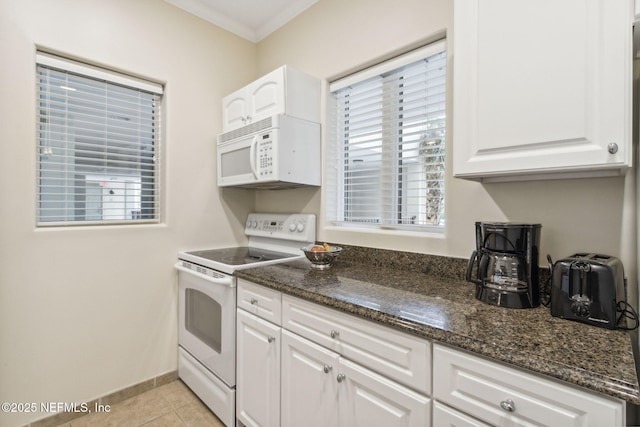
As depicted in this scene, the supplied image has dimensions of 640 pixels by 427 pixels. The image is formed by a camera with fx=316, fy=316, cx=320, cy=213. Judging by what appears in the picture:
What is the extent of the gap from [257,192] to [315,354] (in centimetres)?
167

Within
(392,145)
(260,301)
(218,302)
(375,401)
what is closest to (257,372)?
(260,301)

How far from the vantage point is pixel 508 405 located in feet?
2.59

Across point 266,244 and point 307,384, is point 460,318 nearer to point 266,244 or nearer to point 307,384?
point 307,384

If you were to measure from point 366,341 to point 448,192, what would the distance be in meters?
0.85

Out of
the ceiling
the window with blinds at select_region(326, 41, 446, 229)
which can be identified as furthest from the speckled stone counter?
the ceiling

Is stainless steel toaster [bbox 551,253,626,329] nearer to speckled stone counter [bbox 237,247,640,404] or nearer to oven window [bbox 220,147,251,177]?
speckled stone counter [bbox 237,247,640,404]

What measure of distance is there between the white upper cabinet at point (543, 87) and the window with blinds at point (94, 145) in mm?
1961

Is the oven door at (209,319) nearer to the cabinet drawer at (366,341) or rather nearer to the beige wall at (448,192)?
the cabinet drawer at (366,341)

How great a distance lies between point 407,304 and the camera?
1.12 m

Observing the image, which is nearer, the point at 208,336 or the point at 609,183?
the point at 609,183

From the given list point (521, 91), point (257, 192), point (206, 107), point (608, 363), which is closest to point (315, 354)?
point (608, 363)

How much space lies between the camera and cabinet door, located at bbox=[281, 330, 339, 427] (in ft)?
3.96


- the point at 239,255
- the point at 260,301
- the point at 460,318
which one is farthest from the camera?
the point at 239,255

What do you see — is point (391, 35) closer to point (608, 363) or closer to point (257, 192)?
point (257, 192)
